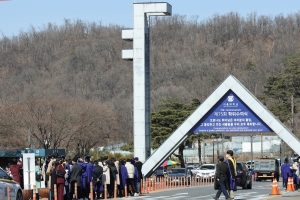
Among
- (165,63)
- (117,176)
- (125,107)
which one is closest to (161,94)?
(125,107)

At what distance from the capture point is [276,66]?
548ft

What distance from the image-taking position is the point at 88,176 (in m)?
28.6

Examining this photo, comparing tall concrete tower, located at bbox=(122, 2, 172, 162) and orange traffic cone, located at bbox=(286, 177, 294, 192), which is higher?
tall concrete tower, located at bbox=(122, 2, 172, 162)

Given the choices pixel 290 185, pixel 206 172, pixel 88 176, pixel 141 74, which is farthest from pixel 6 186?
pixel 206 172

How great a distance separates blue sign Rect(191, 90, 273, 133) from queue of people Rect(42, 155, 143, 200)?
16462mm

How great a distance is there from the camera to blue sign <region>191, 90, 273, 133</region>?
50375 mm

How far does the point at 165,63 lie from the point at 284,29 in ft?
107

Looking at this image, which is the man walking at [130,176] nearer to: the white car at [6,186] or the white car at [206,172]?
the white car at [6,186]

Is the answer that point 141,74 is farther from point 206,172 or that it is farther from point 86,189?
point 86,189

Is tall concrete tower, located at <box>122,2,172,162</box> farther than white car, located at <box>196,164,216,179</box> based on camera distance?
No

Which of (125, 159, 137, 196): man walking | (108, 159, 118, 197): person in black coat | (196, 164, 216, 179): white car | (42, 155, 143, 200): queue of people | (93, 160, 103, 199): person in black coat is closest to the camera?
(42, 155, 143, 200): queue of people

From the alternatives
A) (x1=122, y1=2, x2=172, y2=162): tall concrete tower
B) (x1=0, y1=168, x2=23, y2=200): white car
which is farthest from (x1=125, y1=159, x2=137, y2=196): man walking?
(x1=122, y1=2, x2=172, y2=162): tall concrete tower

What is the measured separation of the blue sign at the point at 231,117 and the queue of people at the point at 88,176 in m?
16.5

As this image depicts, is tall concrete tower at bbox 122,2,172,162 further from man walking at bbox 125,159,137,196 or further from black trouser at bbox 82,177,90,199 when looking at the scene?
black trouser at bbox 82,177,90,199
